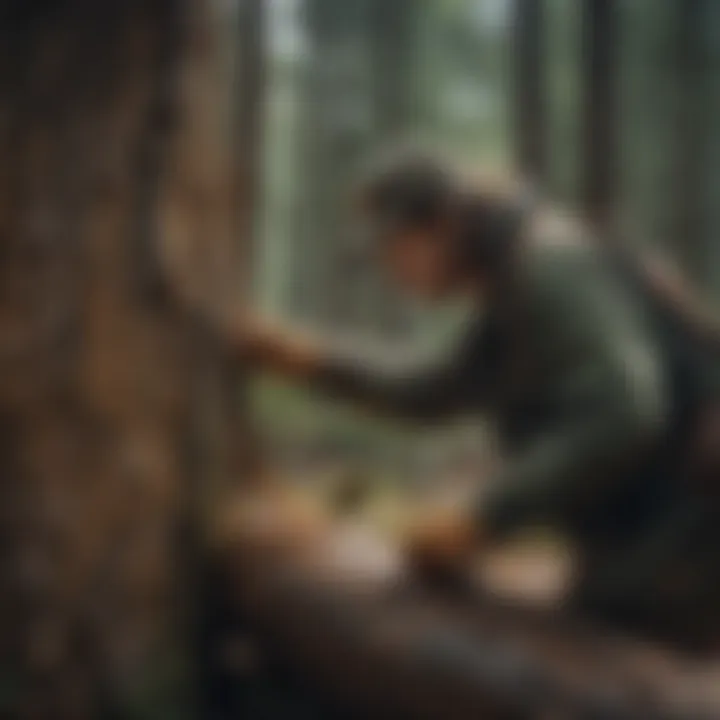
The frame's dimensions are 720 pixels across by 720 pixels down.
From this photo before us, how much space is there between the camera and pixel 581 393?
166cm

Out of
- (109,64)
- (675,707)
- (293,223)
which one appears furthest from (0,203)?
(675,707)

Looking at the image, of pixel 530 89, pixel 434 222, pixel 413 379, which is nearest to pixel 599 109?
pixel 530 89

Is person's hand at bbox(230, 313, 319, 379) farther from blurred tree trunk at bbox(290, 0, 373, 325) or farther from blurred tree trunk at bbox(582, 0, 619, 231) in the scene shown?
blurred tree trunk at bbox(582, 0, 619, 231)

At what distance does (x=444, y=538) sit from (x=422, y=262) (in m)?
0.23

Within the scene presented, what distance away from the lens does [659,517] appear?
1690 millimetres

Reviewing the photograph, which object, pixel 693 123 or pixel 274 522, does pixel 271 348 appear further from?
pixel 693 123

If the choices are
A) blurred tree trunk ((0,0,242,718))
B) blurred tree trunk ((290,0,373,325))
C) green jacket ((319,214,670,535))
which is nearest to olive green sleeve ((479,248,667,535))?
green jacket ((319,214,670,535))

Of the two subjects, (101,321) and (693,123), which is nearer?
(693,123)

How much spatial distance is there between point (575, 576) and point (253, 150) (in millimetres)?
458

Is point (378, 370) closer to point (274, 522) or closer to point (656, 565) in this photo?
point (274, 522)

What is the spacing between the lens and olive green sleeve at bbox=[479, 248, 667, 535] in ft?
5.43

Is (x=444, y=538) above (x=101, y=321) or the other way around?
the other way around

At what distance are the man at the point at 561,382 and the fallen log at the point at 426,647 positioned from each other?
5 cm

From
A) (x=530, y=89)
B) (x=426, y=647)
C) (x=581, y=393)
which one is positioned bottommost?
(x=426, y=647)
